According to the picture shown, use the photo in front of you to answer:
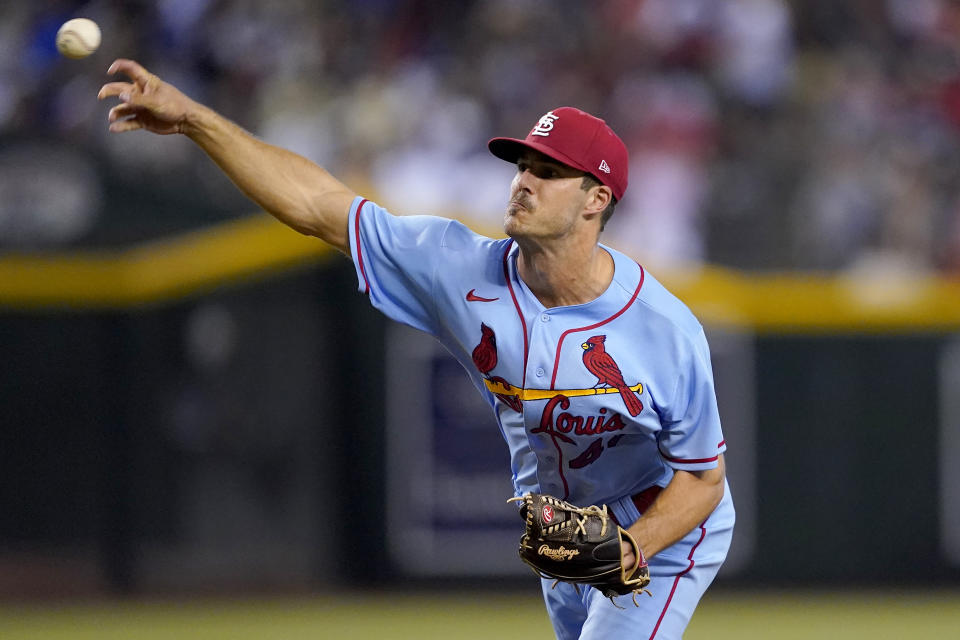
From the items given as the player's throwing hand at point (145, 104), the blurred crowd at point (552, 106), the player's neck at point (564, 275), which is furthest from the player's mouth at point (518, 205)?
the blurred crowd at point (552, 106)

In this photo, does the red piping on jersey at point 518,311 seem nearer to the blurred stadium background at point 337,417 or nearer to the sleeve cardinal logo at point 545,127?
the sleeve cardinal logo at point 545,127

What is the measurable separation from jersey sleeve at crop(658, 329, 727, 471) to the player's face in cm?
51

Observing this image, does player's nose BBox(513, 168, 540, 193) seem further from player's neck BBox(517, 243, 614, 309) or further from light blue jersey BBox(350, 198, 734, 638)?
light blue jersey BBox(350, 198, 734, 638)

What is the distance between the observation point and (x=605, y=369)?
3977mm

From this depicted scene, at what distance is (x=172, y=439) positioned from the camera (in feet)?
27.6

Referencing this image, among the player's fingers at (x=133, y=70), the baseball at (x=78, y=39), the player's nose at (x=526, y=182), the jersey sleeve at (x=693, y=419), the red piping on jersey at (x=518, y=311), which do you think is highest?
the baseball at (x=78, y=39)

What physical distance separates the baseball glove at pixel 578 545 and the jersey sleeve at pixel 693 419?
0.95 feet

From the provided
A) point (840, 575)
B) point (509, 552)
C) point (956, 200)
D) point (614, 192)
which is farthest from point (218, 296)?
point (956, 200)

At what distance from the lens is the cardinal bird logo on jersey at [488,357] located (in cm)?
409

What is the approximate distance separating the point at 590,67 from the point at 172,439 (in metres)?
5.84

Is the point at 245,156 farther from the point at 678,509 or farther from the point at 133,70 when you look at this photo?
the point at 678,509

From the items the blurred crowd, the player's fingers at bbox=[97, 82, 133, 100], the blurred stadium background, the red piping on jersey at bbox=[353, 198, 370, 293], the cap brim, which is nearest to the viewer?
the player's fingers at bbox=[97, 82, 133, 100]

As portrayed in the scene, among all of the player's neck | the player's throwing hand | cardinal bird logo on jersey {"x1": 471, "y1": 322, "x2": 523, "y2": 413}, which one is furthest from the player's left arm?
the player's throwing hand

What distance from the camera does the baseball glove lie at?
3.86 m
